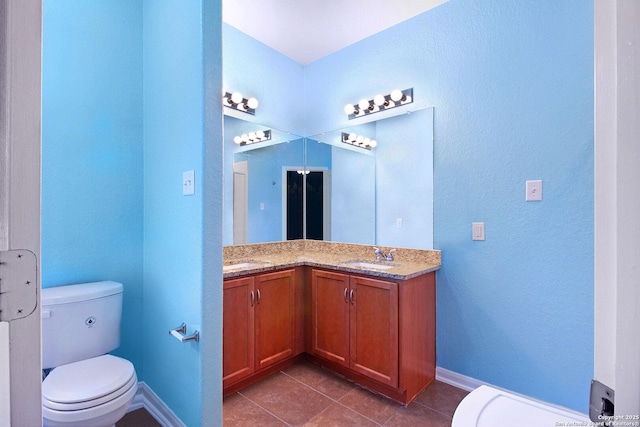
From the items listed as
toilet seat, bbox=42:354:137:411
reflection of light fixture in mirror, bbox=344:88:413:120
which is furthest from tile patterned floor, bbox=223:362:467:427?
reflection of light fixture in mirror, bbox=344:88:413:120

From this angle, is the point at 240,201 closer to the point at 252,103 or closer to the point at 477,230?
the point at 252,103

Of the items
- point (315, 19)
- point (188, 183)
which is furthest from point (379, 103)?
point (188, 183)

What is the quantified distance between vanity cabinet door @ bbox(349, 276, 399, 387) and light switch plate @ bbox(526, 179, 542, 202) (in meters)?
0.94

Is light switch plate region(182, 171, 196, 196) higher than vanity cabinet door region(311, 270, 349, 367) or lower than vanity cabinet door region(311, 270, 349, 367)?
higher

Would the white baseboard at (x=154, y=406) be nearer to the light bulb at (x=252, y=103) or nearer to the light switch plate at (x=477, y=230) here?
the light switch plate at (x=477, y=230)

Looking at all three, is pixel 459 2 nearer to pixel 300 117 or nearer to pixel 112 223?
pixel 300 117

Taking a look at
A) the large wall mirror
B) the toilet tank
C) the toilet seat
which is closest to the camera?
the toilet seat

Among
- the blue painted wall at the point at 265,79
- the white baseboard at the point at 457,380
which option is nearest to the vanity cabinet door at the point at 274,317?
the white baseboard at the point at 457,380

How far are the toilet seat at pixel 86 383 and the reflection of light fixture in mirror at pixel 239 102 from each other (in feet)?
6.21

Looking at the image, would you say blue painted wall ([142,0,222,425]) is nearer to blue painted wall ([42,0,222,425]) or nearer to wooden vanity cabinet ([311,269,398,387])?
blue painted wall ([42,0,222,425])

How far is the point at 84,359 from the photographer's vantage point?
1.58 m

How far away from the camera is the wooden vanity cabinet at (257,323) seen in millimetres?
1901

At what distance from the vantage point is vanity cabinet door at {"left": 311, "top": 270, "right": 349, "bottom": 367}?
2111 mm
